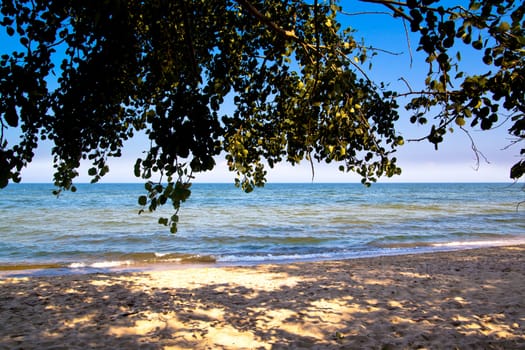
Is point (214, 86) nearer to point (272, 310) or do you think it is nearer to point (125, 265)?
point (272, 310)

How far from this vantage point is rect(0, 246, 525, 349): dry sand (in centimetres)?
504

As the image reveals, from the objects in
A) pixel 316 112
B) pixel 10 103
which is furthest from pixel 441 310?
pixel 10 103

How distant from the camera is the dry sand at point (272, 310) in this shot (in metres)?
5.04

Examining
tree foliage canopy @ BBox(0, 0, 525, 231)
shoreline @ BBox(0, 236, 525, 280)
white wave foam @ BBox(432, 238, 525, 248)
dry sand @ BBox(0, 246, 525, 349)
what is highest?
tree foliage canopy @ BBox(0, 0, 525, 231)

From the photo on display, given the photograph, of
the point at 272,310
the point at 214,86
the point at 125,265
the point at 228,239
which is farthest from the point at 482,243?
the point at 214,86

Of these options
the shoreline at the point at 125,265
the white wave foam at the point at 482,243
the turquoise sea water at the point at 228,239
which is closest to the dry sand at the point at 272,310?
the shoreline at the point at 125,265

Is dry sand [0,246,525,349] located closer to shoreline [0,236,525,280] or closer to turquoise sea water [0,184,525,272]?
shoreline [0,236,525,280]

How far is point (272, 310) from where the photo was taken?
639 centimetres

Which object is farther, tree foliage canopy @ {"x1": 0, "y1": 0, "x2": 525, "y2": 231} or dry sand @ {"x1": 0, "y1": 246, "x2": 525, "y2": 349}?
dry sand @ {"x1": 0, "y1": 246, "x2": 525, "y2": 349}

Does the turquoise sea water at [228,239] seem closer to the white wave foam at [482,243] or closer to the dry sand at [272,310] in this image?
the white wave foam at [482,243]

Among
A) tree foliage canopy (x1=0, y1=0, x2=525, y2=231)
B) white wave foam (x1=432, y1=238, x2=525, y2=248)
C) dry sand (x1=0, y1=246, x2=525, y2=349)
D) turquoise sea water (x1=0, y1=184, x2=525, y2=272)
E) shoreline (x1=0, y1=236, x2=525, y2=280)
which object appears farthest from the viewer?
white wave foam (x1=432, y1=238, x2=525, y2=248)

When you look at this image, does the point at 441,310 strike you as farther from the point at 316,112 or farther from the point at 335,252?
the point at 335,252

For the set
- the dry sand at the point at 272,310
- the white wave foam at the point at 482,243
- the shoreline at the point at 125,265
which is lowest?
the shoreline at the point at 125,265

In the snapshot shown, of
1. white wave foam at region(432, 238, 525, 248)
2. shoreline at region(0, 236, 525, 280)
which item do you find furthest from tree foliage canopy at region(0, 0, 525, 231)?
white wave foam at region(432, 238, 525, 248)
